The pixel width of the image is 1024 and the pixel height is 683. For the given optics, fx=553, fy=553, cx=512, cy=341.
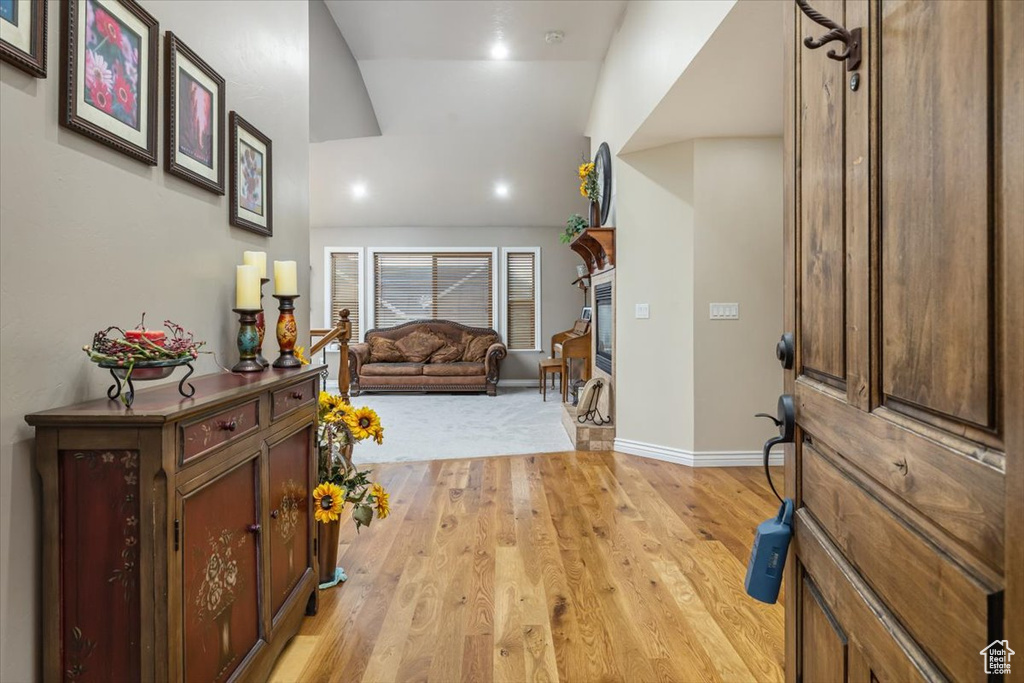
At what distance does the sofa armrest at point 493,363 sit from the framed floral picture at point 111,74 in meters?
6.38

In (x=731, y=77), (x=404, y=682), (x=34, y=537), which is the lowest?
(x=404, y=682)

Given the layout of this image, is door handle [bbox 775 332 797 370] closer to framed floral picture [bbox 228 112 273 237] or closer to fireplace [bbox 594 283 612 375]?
framed floral picture [bbox 228 112 273 237]

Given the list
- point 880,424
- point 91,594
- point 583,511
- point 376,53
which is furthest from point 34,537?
point 376,53

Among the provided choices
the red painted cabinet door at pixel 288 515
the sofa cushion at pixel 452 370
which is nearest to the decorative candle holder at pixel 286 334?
the red painted cabinet door at pixel 288 515

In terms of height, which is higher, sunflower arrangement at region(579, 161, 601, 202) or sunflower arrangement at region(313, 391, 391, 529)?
sunflower arrangement at region(579, 161, 601, 202)

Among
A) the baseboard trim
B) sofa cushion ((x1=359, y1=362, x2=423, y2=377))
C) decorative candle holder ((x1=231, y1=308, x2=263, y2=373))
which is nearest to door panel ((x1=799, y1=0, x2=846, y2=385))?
decorative candle holder ((x1=231, y1=308, x2=263, y2=373))

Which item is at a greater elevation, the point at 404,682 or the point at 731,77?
the point at 731,77

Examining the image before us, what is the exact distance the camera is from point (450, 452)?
4477 mm

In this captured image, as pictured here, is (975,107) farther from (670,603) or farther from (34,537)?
(670,603)

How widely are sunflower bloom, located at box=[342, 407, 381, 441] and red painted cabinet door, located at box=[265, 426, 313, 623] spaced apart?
0.78 feet

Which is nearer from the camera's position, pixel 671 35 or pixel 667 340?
pixel 671 35

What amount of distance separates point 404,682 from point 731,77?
298 centimetres

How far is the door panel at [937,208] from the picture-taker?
0.49 m

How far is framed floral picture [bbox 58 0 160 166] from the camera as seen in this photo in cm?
117
